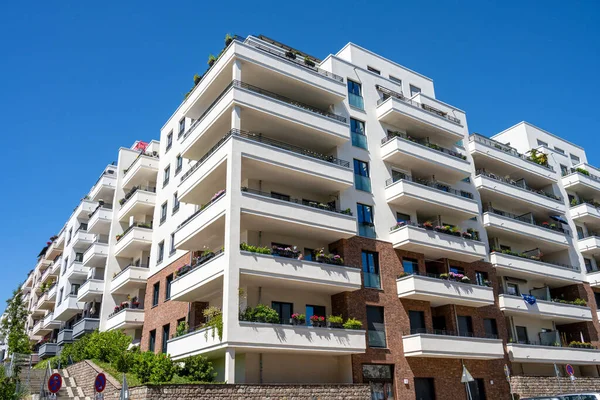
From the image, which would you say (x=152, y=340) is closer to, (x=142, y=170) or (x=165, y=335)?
(x=165, y=335)

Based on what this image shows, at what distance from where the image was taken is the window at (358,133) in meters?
35.0

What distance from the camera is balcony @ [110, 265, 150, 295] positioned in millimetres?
39844

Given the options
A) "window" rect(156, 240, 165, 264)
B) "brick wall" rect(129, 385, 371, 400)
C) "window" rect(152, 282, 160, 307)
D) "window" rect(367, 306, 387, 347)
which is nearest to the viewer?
"brick wall" rect(129, 385, 371, 400)

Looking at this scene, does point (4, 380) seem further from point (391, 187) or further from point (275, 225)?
point (391, 187)

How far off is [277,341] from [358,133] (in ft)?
51.6

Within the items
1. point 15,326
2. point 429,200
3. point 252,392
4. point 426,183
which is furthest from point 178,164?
point 252,392

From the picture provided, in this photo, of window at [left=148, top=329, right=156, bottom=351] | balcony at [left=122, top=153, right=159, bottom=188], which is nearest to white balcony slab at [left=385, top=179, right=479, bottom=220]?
window at [left=148, top=329, right=156, bottom=351]

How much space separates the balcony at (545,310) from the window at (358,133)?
1482 cm

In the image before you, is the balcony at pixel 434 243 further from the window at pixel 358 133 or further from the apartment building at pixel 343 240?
Result: the window at pixel 358 133

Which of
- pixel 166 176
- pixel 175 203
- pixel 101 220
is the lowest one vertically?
pixel 175 203

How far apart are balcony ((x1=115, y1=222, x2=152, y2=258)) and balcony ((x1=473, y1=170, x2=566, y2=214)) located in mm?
25640

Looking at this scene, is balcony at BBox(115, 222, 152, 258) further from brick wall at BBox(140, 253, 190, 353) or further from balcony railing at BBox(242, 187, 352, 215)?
balcony railing at BBox(242, 187, 352, 215)

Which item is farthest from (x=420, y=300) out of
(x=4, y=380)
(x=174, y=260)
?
(x=4, y=380)

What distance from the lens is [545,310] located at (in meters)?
39.9
